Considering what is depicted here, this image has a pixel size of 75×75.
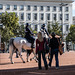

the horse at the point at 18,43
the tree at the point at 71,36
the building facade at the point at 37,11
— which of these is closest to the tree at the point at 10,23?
the tree at the point at 71,36

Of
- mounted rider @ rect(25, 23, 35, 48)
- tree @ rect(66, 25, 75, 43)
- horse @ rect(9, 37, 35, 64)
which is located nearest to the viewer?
horse @ rect(9, 37, 35, 64)

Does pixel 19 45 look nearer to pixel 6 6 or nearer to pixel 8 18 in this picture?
pixel 8 18

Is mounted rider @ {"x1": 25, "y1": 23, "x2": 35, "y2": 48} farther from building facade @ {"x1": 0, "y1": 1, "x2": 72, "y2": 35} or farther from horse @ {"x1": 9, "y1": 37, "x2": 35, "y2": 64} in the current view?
building facade @ {"x1": 0, "y1": 1, "x2": 72, "y2": 35}

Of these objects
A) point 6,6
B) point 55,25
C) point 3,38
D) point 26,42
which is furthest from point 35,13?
point 26,42

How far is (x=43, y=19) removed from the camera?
98.3 m

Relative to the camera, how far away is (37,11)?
323 feet

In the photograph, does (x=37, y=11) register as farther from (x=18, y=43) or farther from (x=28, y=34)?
(x=18, y=43)

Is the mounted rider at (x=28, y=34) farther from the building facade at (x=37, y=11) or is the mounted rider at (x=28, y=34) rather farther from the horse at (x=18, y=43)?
the building facade at (x=37, y=11)

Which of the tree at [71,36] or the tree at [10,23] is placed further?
the tree at [71,36]

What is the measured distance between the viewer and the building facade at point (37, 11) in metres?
96.5

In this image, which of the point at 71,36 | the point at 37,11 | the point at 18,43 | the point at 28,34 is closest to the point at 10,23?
the point at 71,36

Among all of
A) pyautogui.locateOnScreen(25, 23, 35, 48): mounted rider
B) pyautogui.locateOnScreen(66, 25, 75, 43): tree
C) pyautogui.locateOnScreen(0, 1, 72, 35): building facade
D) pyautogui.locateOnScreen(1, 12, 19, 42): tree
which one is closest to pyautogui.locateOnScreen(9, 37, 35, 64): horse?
pyautogui.locateOnScreen(25, 23, 35, 48): mounted rider

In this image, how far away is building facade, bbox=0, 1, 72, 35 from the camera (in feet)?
317

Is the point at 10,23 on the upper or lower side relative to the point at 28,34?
upper
